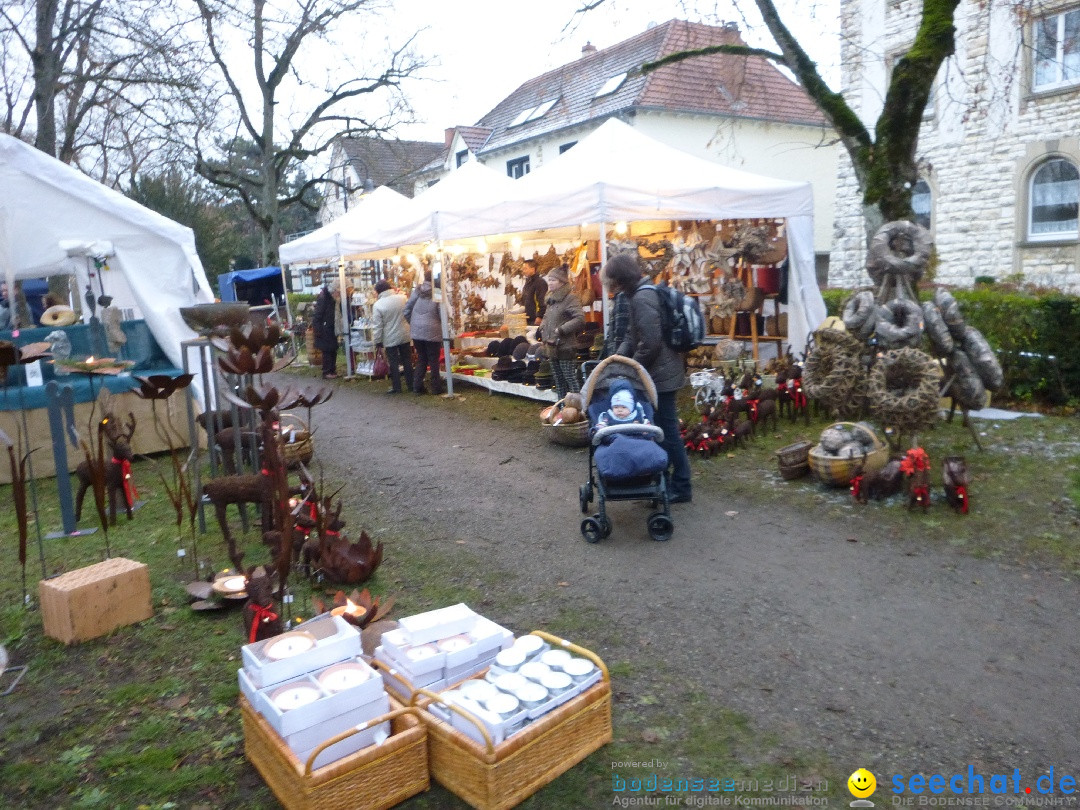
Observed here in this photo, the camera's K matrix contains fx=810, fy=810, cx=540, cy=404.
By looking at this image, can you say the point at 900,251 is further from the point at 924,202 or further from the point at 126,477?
the point at 924,202

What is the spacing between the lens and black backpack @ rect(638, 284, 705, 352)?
575 centimetres

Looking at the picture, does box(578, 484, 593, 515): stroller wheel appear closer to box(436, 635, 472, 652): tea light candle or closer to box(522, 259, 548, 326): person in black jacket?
box(436, 635, 472, 652): tea light candle

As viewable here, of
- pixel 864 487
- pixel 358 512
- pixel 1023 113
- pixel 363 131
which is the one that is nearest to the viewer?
pixel 864 487

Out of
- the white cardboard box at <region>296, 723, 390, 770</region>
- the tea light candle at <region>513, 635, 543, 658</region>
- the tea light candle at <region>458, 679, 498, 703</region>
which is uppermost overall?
the tea light candle at <region>513, 635, 543, 658</region>

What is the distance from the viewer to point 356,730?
259 cm

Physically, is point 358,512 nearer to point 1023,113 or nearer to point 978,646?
point 978,646

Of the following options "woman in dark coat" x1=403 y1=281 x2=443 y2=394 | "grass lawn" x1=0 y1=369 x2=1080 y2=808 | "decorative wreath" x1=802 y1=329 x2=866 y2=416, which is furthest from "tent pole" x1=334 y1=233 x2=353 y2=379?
"decorative wreath" x1=802 y1=329 x2=866 y2=416

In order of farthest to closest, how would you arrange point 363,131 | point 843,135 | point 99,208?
point 363,131
point 99,208
point 843,135

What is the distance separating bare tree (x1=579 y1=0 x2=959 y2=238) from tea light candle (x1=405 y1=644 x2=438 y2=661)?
20.3 feet

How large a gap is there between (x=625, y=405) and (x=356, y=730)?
3189mm

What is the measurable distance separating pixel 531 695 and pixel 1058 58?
1716 centimetres

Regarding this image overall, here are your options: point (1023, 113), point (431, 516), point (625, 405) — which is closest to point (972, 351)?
point (625, 405)

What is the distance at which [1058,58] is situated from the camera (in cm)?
1494

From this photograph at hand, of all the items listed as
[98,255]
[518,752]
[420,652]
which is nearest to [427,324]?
[98,255]
